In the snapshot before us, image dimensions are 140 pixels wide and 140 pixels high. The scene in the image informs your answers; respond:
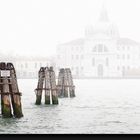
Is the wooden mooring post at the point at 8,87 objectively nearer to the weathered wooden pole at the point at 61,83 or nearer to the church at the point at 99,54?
the weathered wooden pole at the point at 61,83

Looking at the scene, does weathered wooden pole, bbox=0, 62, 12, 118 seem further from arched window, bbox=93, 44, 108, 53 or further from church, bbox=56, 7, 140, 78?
arched window, bbox=93, 44, 108, 53

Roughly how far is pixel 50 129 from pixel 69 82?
10905 mm

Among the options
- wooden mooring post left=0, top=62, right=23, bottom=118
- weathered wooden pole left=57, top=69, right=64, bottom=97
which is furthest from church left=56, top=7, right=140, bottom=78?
wooden mooring post left=0, top=62, right=23, bottom=118

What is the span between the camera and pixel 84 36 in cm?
7812

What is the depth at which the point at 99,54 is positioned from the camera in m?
77.6

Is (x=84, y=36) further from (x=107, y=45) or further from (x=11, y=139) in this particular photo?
(x=11, y=139)

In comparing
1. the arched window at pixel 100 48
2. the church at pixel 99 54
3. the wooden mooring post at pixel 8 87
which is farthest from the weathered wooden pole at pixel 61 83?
the arched window at pixel 100 48

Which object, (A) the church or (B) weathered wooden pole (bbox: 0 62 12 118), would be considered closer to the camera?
(B) weathered wooden pole (bbox: 0 62 12 118)

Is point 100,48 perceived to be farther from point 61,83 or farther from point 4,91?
point 4,91

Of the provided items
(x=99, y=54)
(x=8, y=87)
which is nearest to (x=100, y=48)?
(x=99, y=54)

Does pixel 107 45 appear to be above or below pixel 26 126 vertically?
above

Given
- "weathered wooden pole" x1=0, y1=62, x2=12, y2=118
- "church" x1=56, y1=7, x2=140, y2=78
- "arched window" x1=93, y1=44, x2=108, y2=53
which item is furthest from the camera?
"arched window" x1=93, y1=44, x2=108, y2=53

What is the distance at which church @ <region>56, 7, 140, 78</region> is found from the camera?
2975 inches

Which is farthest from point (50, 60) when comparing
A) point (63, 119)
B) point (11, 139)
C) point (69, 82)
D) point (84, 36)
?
point (11, 139)
